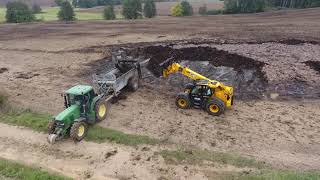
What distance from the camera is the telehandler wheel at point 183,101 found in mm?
18781

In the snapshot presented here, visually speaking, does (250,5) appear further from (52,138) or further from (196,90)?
(52,138)

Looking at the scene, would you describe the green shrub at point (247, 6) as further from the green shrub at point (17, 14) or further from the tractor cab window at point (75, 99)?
the tractor cab window at point (75, 99)

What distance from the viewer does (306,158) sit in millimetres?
14469

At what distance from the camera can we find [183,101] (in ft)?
62.0

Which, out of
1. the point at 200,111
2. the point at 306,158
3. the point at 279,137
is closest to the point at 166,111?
the point at 200,111

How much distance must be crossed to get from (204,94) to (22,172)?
883 cm

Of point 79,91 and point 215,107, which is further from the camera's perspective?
point 215,107

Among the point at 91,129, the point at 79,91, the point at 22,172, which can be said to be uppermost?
the point at 79,91

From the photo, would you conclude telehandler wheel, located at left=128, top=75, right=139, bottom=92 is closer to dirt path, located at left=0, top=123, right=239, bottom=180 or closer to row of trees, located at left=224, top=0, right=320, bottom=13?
dirt path, located at left=0, top=123, right=239, bottom=180

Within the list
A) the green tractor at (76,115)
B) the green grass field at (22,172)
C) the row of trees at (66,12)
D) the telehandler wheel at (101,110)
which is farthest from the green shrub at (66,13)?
the green grass field at (22,172)

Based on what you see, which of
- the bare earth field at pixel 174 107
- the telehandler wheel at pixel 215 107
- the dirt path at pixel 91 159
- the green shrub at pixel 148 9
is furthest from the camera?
the green shrub at pixel 148 9

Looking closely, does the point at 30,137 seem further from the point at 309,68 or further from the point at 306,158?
the point at 309,68

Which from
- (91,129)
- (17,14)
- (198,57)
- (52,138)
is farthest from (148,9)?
(52,138)

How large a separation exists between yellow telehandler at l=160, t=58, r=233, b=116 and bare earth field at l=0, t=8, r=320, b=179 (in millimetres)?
413
